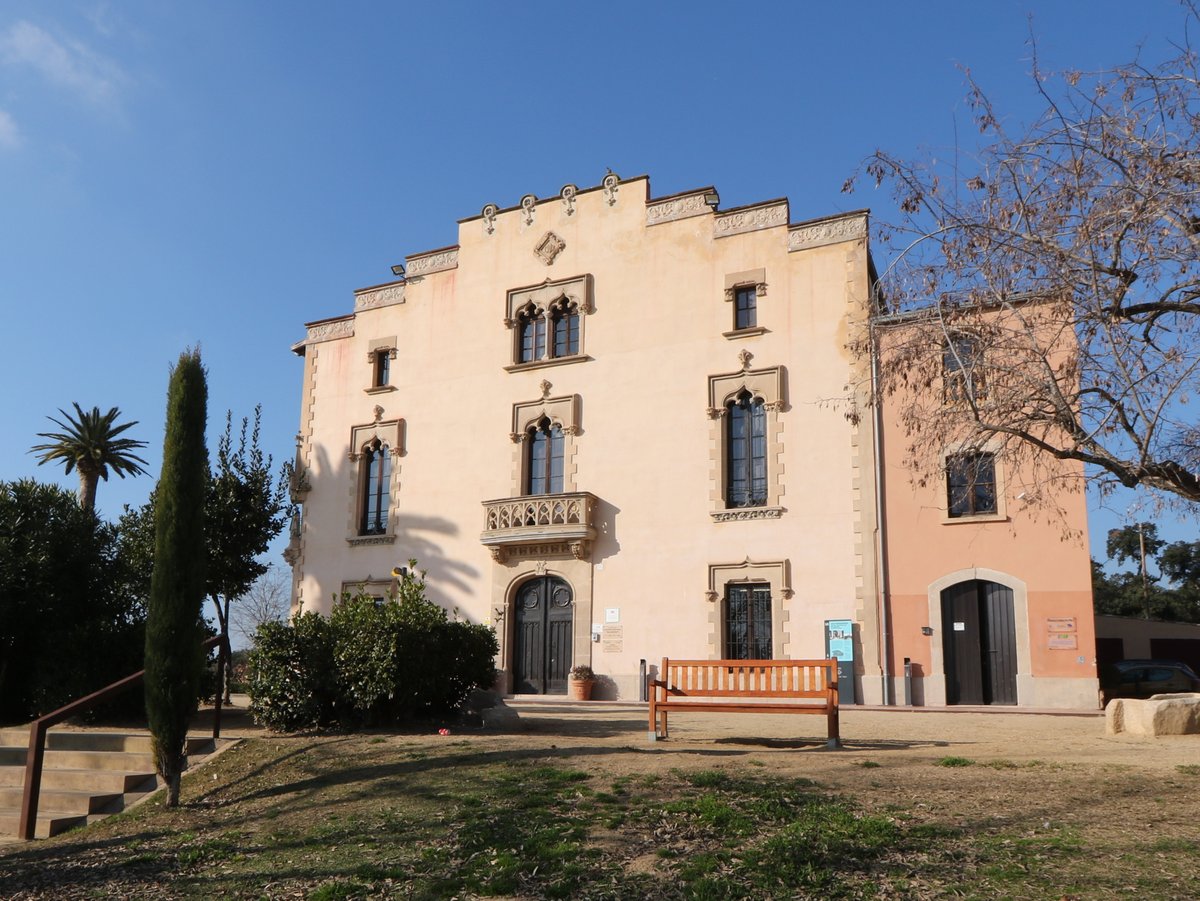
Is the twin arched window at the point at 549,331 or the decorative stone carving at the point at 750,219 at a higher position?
the decorative stone carving at the point at 750,219

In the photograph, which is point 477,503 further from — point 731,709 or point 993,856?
point 993,856

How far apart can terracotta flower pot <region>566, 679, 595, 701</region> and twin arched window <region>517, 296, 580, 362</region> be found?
27.6ft

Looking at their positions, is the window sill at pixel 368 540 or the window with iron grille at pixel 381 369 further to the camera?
the window with iron grille at pixel 381 369

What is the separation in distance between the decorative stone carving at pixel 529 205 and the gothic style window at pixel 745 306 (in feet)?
22.0

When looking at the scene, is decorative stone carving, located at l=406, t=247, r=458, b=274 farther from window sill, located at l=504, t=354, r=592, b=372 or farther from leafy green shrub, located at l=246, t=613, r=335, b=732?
leafy green shrub, located at l=246, t=613, r=335, b=732

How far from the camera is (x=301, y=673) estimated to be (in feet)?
41.9

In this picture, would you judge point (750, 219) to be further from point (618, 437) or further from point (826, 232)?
point (618, 437)

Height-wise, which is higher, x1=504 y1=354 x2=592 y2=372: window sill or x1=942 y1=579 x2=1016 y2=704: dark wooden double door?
x1=504 y1=354 x2=592 y2=372: window sill

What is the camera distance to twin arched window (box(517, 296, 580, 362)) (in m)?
26.6

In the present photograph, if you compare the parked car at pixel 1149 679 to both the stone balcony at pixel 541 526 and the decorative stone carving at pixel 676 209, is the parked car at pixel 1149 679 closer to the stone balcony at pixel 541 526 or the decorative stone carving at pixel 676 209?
the stone balcony at pixel 541 526

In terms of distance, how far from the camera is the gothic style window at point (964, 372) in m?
10.3

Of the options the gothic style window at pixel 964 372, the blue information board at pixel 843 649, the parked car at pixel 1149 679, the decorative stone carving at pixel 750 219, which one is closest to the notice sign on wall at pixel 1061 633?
the blue information board at pixel 843 649

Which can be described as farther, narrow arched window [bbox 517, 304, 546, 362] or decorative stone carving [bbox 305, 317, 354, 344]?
decorative stone carving [bbox 305, 317, 354, 344]

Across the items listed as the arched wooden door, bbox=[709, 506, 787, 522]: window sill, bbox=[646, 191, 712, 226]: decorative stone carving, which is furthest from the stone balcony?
bbox=[646, 191, 712, 226]: decorative stone carving
